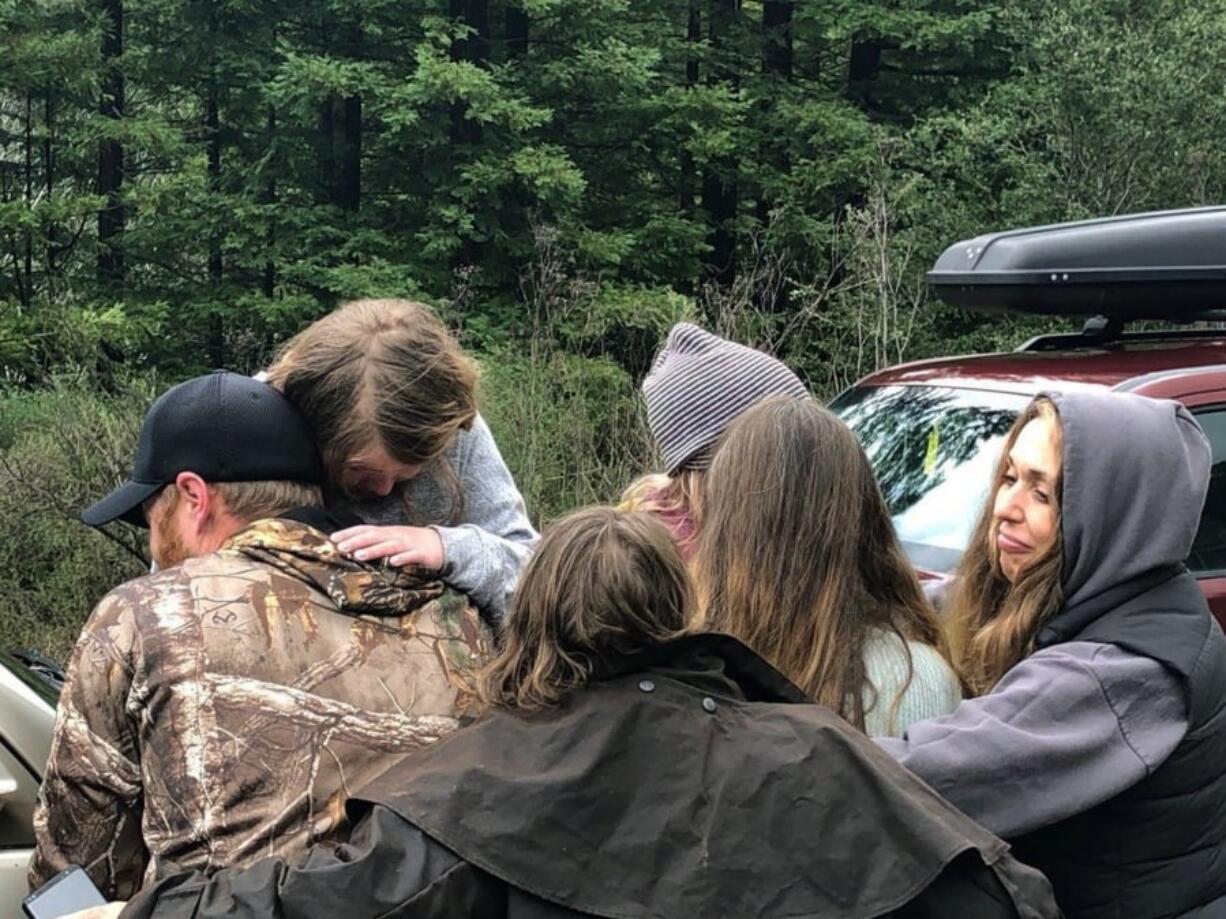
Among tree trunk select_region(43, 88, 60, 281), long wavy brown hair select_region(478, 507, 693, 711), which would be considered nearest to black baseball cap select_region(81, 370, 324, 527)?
long wavy brown hair select_region(478, 507, 693, 711)

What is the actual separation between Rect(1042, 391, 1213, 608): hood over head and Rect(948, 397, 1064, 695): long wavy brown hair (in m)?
0.05

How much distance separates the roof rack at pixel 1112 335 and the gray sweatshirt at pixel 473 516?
2.89 m

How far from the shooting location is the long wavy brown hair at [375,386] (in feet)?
6.24

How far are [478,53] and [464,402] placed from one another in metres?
17.0

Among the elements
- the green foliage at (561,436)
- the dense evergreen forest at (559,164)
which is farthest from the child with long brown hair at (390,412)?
the dense evergreen forest at (559,164)

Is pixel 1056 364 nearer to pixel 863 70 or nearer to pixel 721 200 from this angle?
pixel 721 200

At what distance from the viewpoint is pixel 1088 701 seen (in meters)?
1.83

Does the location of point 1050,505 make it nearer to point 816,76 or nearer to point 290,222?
point 290,222

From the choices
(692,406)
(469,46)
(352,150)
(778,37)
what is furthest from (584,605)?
(778,37)

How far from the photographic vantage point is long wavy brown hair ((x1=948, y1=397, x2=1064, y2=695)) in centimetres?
206

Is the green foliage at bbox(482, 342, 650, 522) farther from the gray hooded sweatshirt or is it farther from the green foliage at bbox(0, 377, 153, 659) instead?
the gray hooded sweatshirt

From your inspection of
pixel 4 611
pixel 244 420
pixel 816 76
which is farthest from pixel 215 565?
pixel 816 76

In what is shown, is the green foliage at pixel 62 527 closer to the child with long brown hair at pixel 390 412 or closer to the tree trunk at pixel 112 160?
the child with long brown hair at pixel 390 412

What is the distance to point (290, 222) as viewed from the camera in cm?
1722
